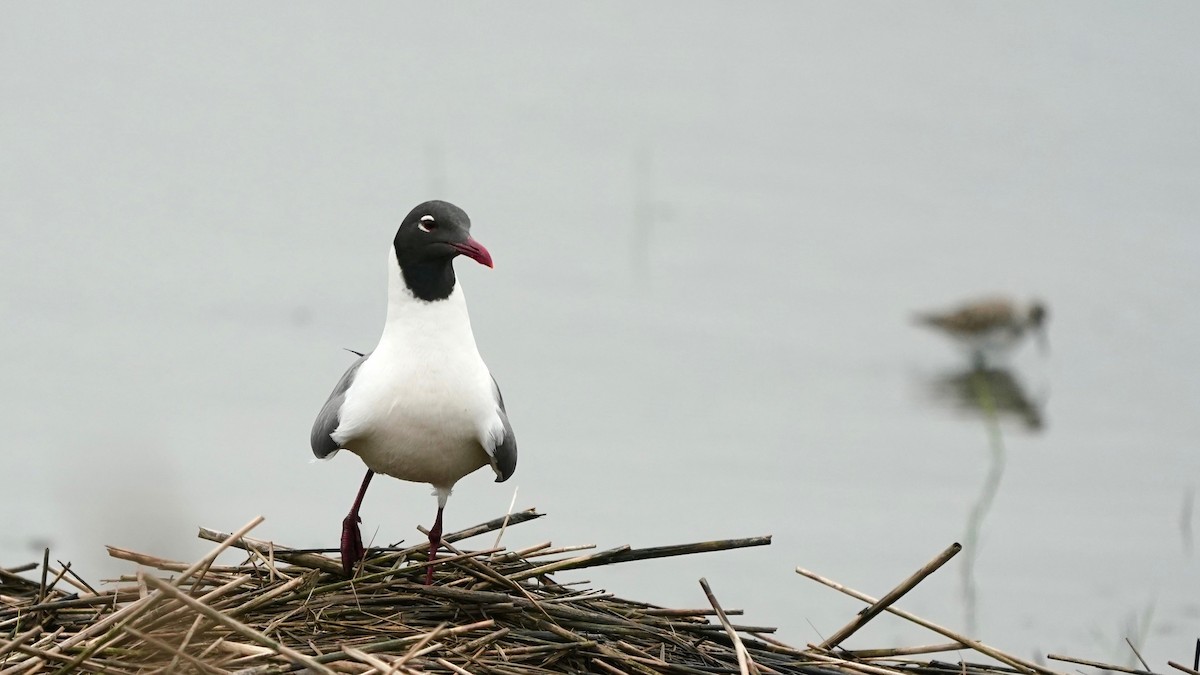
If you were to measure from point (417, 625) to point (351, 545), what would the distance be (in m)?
0.50

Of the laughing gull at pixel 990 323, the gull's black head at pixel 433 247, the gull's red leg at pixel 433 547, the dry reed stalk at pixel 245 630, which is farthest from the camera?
the laughing gull at pixel 990 323

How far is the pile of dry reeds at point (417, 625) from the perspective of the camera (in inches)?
152

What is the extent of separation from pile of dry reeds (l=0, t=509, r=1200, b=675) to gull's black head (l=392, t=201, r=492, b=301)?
2.36 ft

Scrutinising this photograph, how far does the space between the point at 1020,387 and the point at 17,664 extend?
7676mm

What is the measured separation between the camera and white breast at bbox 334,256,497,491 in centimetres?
458

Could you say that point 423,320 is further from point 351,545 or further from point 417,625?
point 417,625

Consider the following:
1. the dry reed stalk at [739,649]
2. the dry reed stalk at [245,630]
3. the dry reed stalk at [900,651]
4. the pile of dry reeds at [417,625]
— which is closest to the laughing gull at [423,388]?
the pile of dry reeds at [417,625]

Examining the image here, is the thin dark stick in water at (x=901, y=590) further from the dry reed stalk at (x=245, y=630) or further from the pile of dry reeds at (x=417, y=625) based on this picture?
the dry reed stalk at (x=245, y=630)

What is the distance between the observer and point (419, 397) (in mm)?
4586

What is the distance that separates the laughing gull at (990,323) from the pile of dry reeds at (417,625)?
646 cm

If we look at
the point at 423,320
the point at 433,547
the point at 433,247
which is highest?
the point at 433,247

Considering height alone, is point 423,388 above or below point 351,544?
above

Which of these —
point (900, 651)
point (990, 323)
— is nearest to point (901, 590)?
point (900, 651)

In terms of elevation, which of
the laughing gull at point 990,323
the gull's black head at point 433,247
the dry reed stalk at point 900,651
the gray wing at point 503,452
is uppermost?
the laughing gull at point 990,323
